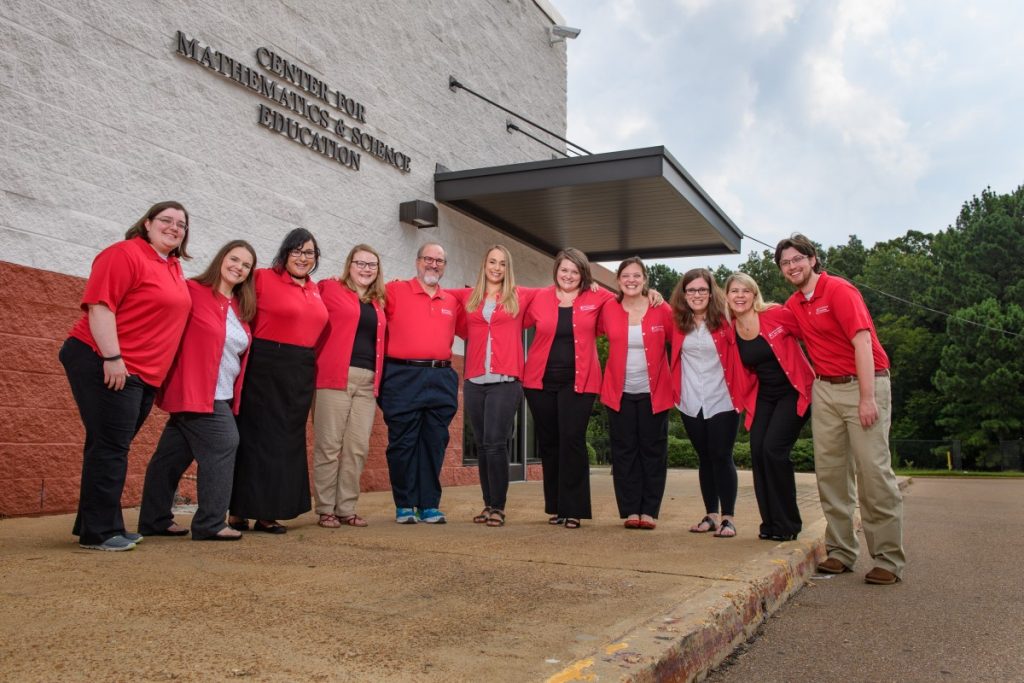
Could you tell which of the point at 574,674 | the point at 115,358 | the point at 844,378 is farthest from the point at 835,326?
the point at 115,358

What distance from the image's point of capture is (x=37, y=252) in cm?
541

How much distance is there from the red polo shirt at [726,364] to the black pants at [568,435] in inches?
23.9

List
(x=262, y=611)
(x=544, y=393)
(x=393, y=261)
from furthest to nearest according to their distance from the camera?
1. (x=393, y=261)
2. (x=544, y=393)
3. (x=262, y=611)

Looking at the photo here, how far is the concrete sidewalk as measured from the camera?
7.52ft

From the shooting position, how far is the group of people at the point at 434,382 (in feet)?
14.0

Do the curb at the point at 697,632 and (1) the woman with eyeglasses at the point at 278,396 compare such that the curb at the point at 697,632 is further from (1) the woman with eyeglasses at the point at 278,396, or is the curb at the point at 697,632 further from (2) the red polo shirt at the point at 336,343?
(2) the red polo shirt at the point at 336,343

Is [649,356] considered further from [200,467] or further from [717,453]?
[200,467]

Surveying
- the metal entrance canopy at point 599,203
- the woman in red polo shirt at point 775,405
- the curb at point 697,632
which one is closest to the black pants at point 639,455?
the woman in red polo shirt at point 775,405

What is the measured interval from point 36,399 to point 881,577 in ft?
17.3

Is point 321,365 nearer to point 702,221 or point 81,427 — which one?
point 81,427

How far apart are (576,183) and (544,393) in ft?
12.5

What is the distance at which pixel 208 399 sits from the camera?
4543 mm

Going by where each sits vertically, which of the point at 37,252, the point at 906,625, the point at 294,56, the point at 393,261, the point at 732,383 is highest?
the point at 294,56

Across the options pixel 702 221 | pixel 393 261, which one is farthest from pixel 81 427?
pixel 702 221
